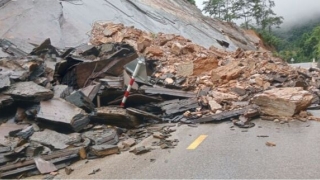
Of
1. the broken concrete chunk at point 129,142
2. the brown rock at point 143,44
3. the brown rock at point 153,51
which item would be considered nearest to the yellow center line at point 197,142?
the broken concrete chunk at point 129,142

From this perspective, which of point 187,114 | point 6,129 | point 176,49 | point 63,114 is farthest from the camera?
point 176,49

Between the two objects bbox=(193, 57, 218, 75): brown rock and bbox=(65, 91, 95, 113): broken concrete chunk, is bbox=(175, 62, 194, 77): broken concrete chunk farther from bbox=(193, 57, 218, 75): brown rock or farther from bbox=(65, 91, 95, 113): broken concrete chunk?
bbox=(65, 91, 95, 113): broken concrete chunk

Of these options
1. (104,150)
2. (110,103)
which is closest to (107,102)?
(110,103)

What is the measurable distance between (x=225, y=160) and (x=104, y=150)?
1930mm

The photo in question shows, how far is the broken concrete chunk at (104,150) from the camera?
5.38 metres

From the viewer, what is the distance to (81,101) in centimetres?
717

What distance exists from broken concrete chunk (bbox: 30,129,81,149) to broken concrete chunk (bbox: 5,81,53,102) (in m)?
1.11

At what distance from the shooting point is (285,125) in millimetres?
6785

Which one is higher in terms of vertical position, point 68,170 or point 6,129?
point 6,129

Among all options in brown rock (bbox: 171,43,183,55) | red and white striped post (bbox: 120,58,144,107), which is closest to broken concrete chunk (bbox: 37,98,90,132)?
red and white striped post (bbox: 120,58,144,107)

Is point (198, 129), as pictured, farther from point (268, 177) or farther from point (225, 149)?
point (268, 177)

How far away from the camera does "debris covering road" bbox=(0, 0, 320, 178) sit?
5508mm

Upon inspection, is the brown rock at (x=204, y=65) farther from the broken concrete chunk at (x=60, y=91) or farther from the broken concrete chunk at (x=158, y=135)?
the broken concrete chunk at (x=158, y=135)

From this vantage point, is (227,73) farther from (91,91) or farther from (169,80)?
(91,91)
